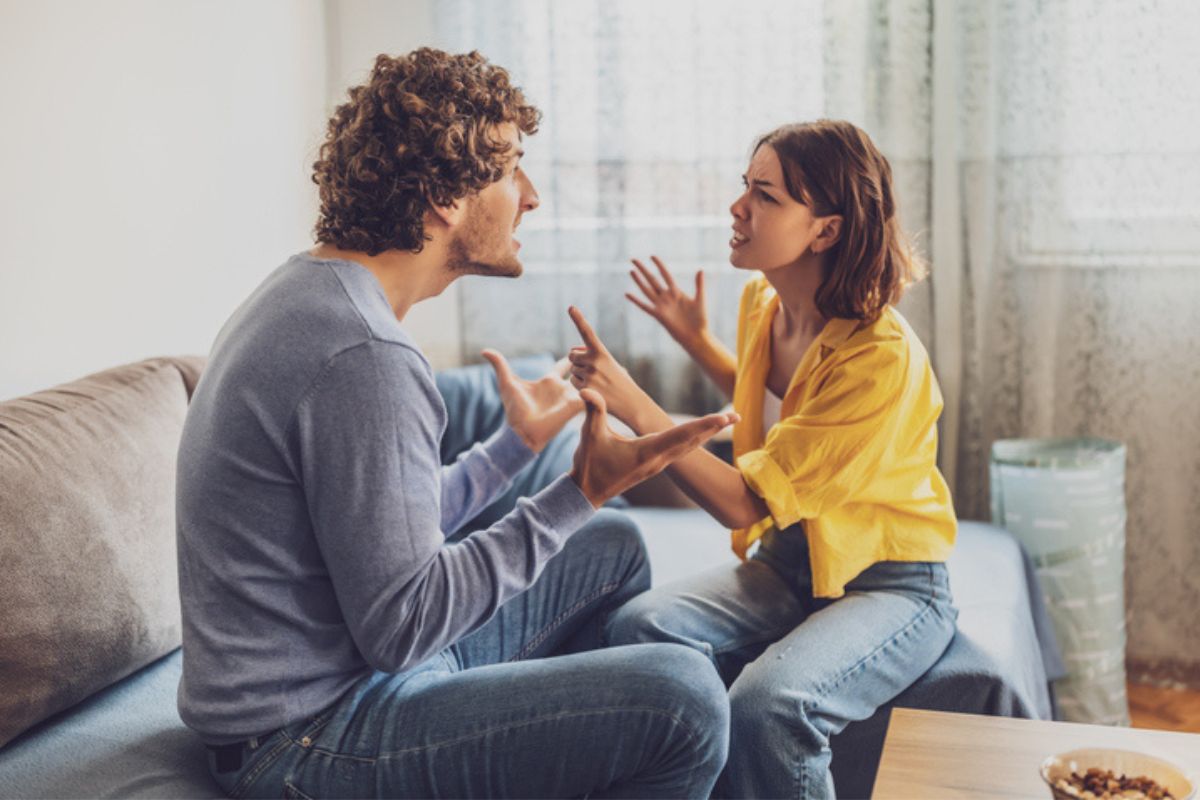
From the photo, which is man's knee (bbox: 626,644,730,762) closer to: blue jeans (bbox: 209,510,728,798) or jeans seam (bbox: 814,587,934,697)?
blue jeans (bbox: 209,510,728,798)

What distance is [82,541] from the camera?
5.39 feet

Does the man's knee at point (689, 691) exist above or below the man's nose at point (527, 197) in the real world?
below

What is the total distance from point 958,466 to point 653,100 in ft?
3.59

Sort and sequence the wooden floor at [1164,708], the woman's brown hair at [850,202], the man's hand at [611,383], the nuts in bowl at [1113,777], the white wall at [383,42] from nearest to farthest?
the nuts in bowl at [1113,777]
the man's hand at [611,383]
the woman's brown hair at [850,202]
the wooden floor at [1164,708]
the white wall at [383,42]

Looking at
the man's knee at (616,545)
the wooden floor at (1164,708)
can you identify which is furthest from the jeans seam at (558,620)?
the wooden floor at (1164,708)

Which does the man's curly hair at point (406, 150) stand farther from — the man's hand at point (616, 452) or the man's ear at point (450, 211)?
the man's hand at point (616, 452)

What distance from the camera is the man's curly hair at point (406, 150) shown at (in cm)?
146

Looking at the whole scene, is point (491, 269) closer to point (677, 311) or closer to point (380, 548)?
point (380, 548)

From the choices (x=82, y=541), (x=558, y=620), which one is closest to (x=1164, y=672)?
(x=558, y=620)

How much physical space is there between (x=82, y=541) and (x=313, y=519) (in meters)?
0.50

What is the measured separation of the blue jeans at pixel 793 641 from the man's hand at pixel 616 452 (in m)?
0.36

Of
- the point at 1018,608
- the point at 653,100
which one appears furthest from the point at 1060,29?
the point at 1018,608

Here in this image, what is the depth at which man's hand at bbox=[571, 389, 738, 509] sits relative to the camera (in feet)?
4.87

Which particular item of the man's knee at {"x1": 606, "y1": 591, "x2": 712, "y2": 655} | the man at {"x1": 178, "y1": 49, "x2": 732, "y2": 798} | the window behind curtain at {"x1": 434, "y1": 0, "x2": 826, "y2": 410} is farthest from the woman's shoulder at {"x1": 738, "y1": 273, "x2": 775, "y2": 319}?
the window behind curtain at {"x1": 434, "y1": 0, "x2": 826, "y2": 410}
